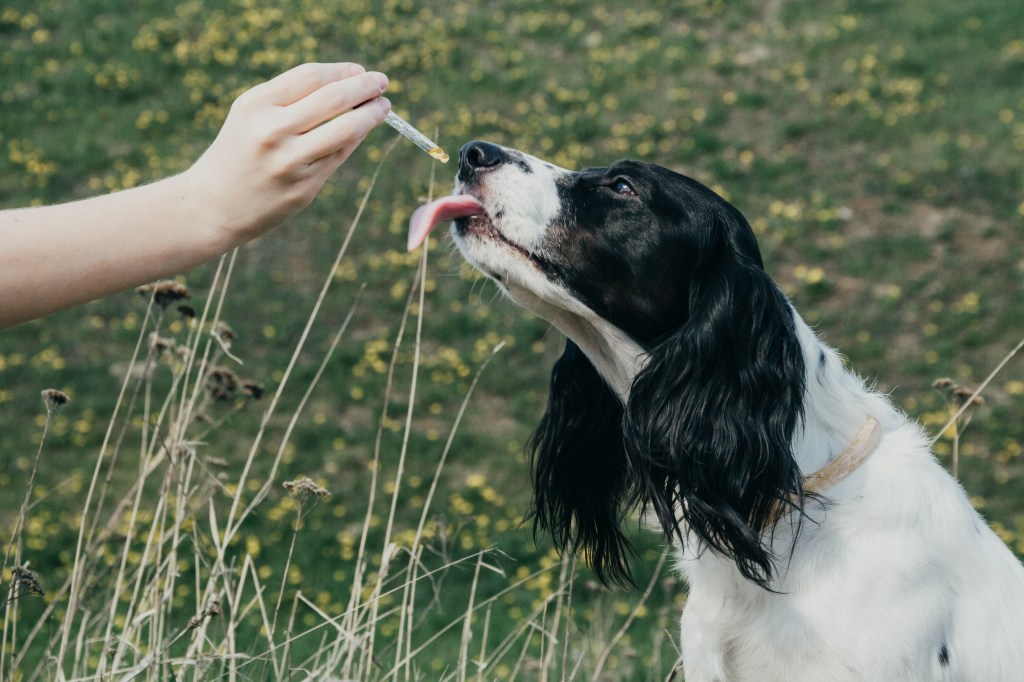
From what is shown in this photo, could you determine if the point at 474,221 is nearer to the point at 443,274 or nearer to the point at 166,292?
the point at 166,292

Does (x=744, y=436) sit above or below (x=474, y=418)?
above

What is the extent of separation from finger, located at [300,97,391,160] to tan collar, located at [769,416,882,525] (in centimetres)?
133

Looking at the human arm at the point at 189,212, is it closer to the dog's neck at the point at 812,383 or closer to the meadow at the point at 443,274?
the dog's neck at the point at 812,383

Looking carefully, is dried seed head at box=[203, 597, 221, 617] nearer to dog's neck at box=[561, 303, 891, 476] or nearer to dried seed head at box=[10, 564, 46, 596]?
dried seed head at box=[10, 564, 46, 596]

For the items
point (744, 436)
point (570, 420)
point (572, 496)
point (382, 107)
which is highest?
point (382, 107)

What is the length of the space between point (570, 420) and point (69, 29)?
1119 cm

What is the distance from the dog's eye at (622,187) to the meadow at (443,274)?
1215 millimetres

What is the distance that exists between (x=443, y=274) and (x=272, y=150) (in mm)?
3614

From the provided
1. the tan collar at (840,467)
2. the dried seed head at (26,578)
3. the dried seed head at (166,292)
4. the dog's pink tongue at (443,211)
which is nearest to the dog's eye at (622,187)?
the dog's pink tongue at (443,211)

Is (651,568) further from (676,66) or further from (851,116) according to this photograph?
(676,66)

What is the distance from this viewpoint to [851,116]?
412 inches

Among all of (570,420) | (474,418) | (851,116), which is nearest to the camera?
(570,420)

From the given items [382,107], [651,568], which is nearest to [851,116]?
[651,568]

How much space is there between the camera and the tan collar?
267cm
